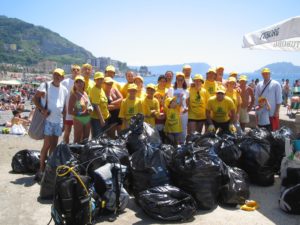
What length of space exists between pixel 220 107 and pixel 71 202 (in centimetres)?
329

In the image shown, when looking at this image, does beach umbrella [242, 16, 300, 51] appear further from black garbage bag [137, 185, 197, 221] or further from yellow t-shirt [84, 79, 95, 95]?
yellow t-shirt [84, 79, 95, 95]

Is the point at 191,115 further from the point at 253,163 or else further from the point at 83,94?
the point at 83,94

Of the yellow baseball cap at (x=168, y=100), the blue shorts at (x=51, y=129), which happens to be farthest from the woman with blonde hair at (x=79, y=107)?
the yellow baseball cap at (x=168, y=100)

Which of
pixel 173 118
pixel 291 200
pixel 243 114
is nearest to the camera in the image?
pixel 291 200

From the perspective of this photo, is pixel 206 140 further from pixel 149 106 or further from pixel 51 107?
pixel 51 107

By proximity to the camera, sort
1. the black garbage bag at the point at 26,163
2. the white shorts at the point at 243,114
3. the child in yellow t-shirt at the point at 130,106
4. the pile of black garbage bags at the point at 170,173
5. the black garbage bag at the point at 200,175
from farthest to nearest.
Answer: the white shorts at the point at 243,114 → the child in yellow t-shirt at the point at 130,106 → the black garbage bag at the point at 26,163 → the black garbage bag at the point at 200,175 → the pile of black garbage bags at the point at 170,173

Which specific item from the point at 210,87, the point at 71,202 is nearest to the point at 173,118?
the point at 210,87

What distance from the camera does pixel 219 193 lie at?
4.11 metres

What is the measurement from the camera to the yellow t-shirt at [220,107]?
564 cm

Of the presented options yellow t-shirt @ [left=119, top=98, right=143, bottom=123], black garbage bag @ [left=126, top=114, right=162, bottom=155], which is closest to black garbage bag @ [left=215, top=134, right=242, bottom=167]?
black garbage bag @ [left=126, top=114, right=162, bottom=155]

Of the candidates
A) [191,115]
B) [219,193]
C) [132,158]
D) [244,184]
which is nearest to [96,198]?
[132,158]

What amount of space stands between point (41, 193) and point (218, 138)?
256 centimetres

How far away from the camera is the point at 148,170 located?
402cm

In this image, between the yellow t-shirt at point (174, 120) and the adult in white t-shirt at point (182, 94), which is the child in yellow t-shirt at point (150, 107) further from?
the adult in white t-shirt at point (182, 94)
